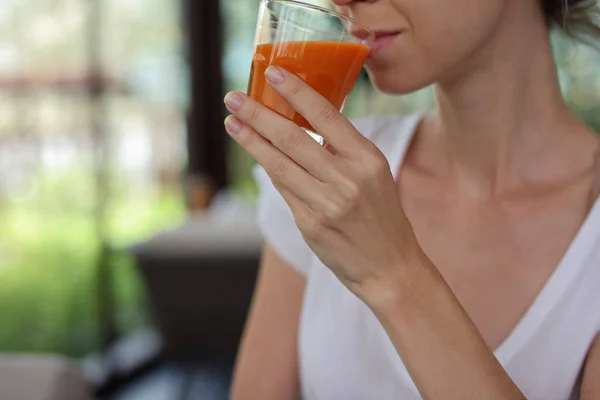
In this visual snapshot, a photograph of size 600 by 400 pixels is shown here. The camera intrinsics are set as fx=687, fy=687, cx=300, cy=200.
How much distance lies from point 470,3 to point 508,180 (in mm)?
390

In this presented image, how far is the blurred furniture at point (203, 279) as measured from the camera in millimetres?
3641

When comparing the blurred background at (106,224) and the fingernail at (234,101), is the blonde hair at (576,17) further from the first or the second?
the blurred background at (106,224)

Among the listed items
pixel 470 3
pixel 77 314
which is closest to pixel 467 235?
pixel 470 3

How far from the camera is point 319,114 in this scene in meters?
0.77

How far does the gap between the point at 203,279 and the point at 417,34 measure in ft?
9.36

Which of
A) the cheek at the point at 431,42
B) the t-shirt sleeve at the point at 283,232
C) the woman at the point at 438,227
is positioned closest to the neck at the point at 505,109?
the woman at the point at 438,227

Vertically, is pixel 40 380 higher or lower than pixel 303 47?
lower

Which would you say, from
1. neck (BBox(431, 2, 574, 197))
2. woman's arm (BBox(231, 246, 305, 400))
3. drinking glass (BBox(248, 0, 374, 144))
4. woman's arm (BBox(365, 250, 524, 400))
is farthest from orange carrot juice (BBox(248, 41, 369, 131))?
woman's arm (BBox(231, 246, 305, 400))

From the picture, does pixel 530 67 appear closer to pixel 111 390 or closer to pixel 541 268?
pixel 541 268

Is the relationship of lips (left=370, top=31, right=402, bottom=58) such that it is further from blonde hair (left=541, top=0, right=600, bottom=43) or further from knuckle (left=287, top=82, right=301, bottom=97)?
blonde hair (left=541, top=0, right=600, bottom=43)

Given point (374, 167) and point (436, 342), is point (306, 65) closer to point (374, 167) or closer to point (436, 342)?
point (374, 167)

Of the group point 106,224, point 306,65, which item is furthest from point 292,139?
point 106,224

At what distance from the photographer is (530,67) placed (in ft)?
4.10

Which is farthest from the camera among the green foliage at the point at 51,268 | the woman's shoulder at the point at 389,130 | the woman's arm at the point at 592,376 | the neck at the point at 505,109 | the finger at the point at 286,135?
the green foliage at the point at 51,268
